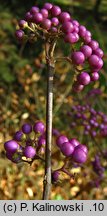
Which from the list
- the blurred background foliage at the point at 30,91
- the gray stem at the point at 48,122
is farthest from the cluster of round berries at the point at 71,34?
the blurred background foliage at the point at 30,91

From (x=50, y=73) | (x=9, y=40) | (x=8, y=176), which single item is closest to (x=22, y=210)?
(x=50, y=73)

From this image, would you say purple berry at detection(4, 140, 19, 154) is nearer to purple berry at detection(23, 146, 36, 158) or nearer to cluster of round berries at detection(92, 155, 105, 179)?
purple berry at detection(23, 146, 36, 158)

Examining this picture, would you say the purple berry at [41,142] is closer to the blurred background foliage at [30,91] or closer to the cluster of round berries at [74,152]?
the cluster of round berries at [74,152]

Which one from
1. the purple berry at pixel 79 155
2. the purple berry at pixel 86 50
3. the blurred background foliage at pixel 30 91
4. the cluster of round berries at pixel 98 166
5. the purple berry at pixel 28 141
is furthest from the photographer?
the blurred background foliage at pixel 30 91

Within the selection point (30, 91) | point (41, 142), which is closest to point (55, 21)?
point (41, 142)

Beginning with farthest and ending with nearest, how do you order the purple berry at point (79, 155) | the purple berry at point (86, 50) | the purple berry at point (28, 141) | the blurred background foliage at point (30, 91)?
the blurred background foliage at point (30, 91) < the purple berry at point (28, 141) < the purple berry at point (86, 50) < the purple berry at point (79, 155)

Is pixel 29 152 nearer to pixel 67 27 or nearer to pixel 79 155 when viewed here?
pixel 79 155

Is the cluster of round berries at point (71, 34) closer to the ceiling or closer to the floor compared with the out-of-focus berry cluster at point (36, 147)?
closer to the ceiling
